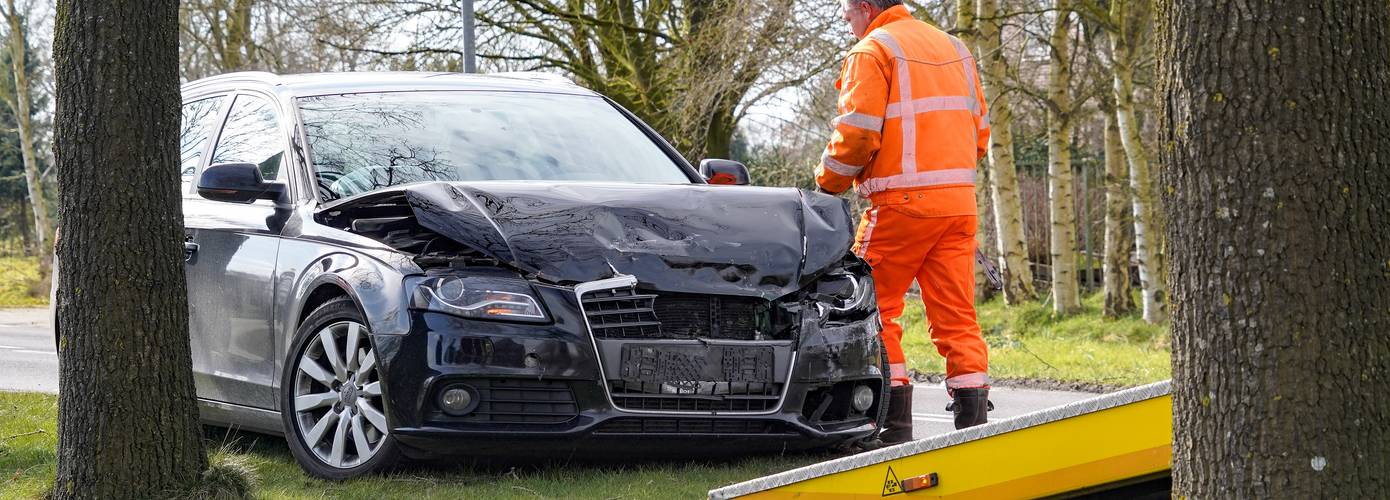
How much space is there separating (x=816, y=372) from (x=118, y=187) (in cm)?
236

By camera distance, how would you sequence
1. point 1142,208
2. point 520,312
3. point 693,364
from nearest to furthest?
point 520,312 < point 693,364 < point 1142,208

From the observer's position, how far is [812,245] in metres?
5.43

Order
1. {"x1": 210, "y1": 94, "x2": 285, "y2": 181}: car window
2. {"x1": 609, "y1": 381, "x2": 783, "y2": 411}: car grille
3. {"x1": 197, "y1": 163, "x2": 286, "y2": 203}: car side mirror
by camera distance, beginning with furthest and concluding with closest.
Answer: {"x1": 210, "y1": 94, "x2": 285, "y2": 181}: car window → {"x1": 197, "y1": 163, "x2": 286, "y2": 203}: car side mirror → {"x1": 609, "y1": 381, "x2": 783, "y2": 411}: car grille

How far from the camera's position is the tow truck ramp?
3473 mm

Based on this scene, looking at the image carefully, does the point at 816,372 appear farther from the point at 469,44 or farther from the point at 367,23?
the point at 367,23

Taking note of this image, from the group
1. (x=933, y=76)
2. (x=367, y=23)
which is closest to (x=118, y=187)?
(x=933, y=76)

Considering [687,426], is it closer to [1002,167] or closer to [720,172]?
[720,172]

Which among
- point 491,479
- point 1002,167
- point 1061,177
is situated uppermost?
point 1002,167

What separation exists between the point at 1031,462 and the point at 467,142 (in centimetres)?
329

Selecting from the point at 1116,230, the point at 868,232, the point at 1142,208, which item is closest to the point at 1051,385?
the point at 868,232

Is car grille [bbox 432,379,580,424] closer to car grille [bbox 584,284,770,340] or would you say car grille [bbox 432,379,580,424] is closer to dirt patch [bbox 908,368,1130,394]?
car grille [bbox 584,284,770,340]

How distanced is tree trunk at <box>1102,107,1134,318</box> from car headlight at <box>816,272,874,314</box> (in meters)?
10.3

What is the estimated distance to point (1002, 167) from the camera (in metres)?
16.0

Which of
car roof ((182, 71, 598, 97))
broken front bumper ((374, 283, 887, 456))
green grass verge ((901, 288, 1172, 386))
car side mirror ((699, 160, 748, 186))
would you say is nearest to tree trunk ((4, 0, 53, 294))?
green grass verge ((901, 288, 1172, 386))
